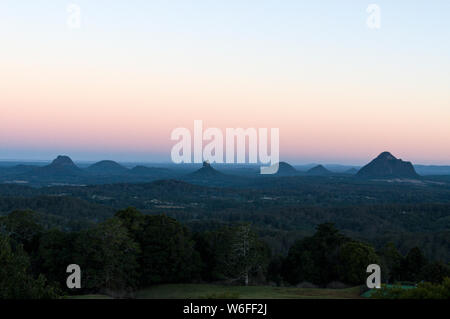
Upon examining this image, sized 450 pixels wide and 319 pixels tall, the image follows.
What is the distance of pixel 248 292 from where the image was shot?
99.6ft

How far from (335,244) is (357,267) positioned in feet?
22.9

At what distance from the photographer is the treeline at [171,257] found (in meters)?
36.2

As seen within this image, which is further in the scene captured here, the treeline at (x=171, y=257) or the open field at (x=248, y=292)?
the treeline at (x=171, y=257)

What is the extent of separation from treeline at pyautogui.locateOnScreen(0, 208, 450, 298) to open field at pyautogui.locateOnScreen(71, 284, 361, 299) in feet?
6.48

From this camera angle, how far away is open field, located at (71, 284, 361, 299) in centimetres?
2728

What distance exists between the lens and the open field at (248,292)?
89.5 ft

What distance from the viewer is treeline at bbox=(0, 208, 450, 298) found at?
119ft

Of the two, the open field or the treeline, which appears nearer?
the open field

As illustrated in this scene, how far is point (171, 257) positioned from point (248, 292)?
11.9 m

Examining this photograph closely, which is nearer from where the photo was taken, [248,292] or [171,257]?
[248,292]

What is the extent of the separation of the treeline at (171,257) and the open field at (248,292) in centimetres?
198
